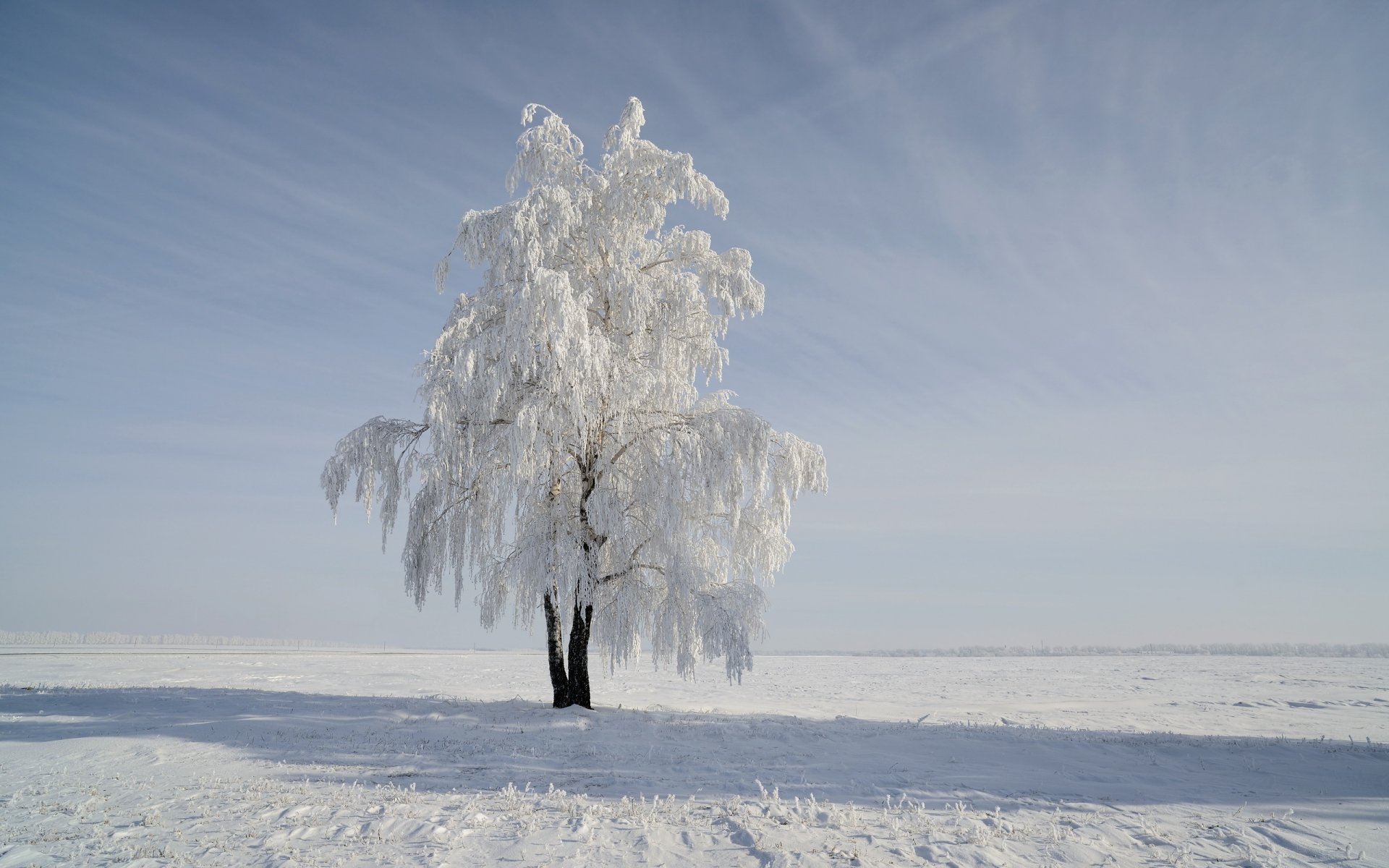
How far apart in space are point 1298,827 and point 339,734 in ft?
43.0

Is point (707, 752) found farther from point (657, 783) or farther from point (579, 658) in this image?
point (579, 658)

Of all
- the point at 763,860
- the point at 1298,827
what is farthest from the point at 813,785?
the point at 1298,827

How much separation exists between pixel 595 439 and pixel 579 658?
461 centimetres

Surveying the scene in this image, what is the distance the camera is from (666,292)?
15680mm

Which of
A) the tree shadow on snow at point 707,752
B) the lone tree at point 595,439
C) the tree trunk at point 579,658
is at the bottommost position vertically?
the tree shadow on snow at point 707,752

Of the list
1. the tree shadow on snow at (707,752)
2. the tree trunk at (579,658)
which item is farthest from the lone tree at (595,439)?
the tree shadow on snow at (707,752)

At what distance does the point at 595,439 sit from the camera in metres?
15.3

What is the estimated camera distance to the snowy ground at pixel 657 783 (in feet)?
20.8

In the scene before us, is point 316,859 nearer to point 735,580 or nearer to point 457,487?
point 735,580

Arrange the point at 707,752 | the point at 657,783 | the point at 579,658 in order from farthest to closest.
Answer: the point at 579,658 < the point at 707,752 < the point at 657,783

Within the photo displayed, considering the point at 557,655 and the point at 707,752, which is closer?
the point at 707,752

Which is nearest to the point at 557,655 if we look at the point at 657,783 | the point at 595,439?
the point at 595,439

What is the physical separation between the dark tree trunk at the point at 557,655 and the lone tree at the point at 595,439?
0.05 metres

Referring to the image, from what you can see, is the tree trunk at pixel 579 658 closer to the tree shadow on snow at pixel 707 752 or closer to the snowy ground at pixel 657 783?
the tree shadow on snow at pixel 707 752
